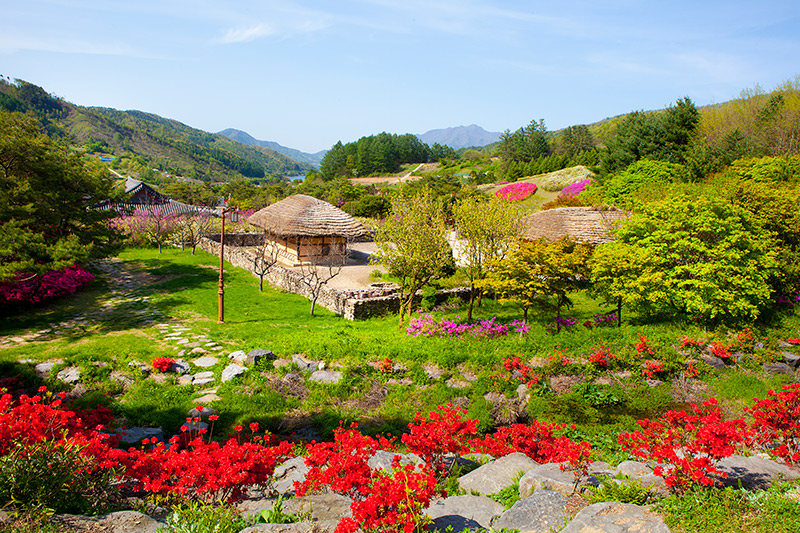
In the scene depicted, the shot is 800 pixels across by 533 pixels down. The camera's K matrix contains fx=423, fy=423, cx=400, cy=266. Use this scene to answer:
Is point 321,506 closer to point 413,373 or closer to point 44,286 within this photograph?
point 413,373

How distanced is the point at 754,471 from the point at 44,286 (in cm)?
1731

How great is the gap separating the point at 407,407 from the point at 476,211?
770 centimetres

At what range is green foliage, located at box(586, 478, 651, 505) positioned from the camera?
4449 millimetres

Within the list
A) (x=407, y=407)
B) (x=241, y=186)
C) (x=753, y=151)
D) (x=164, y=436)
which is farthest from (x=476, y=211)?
(x=241, y=186)

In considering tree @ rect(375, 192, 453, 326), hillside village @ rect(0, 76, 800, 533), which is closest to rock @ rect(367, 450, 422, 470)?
hillside village @ rect(0, 76, 800, 533)

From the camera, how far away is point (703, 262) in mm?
12578

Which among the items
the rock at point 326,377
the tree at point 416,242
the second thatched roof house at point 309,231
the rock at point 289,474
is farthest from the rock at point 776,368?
the second thatched roof house at point 309,231

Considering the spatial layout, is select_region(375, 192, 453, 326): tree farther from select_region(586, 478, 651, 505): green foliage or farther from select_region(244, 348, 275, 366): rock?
→ select_region(586, 478, 651, 505): green foliage

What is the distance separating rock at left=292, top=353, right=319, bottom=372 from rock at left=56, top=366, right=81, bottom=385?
4.31m

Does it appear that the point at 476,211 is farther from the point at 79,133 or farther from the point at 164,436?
the point at 79,133

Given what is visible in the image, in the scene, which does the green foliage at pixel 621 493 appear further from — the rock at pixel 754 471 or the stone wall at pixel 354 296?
the stone wall at pixel 354 296

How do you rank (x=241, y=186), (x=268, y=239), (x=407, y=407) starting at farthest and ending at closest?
(x=241, y=186) → (x=268, y=239) → (x=407, y=407)

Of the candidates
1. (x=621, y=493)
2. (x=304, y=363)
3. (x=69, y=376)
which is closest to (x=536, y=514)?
(x=621, y=493)

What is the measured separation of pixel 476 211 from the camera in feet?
47.2
